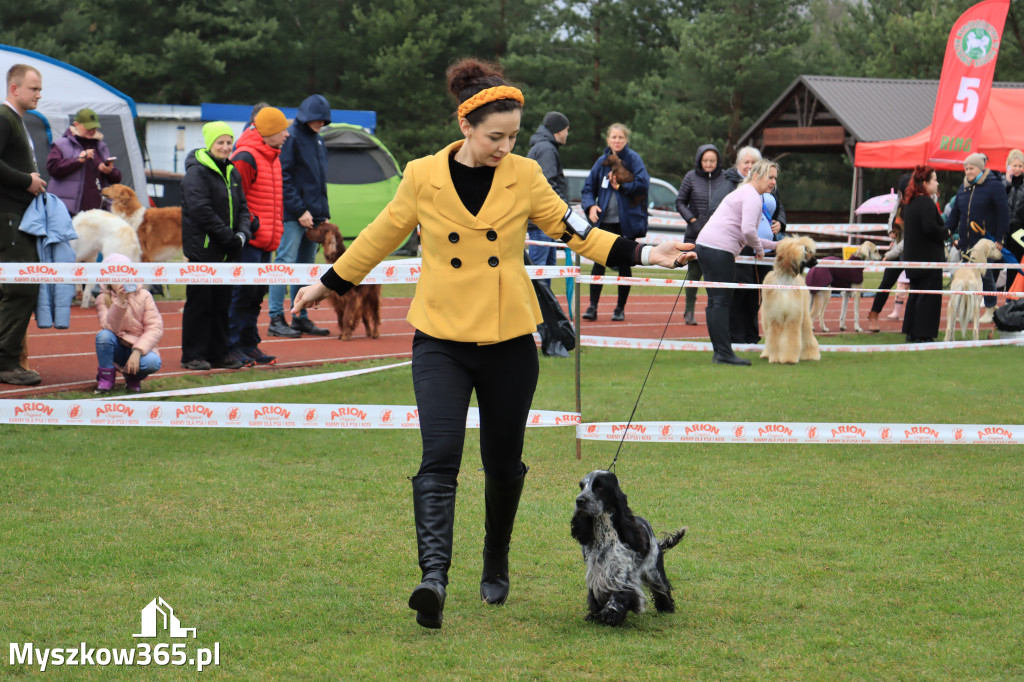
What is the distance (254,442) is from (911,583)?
391cm

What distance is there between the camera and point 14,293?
23.9ft

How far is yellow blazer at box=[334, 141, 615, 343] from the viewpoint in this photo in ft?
11.4

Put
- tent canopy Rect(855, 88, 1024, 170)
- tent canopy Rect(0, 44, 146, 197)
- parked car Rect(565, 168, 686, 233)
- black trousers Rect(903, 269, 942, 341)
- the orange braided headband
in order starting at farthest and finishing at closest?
parked car Rect(565, 168, 686, 233) → tent canopy Rect(855, 88, 1024, 170) → tent canopy Rect(0, 44, 146, 197) → black trousers Rect(903, 269, 942, 341) → the orange braided headband

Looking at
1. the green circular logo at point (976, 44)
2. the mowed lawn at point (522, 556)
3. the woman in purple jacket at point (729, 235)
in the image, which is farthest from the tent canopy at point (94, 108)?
the green circular logo at point (976, 44)

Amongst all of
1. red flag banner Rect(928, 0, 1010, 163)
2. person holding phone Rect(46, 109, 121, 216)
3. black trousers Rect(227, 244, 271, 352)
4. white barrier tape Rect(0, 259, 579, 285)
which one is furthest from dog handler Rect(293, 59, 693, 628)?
red flag banner Rect(928, 0, 1010, 163)

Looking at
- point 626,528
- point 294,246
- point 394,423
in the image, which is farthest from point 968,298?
point 626,528

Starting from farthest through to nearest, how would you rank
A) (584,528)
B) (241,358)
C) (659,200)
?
(659,200) < (241,358) < (584,528)

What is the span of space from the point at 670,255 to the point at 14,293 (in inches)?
208

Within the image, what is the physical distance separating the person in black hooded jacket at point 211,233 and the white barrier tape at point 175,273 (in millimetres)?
1880

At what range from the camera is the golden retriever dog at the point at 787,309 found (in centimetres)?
1001

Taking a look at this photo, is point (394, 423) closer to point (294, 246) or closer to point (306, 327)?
point (294, 246)

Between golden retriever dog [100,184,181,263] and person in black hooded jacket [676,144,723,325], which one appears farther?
golden retriever dog [100,184,181,263]

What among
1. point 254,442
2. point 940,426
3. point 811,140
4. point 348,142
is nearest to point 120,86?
point 348,142

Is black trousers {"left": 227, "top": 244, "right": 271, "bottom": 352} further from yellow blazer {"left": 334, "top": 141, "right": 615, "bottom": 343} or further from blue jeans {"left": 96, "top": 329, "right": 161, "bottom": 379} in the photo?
yellow blazer {"left": 334, "top": 141, "right": 615, "bottom": 343}
